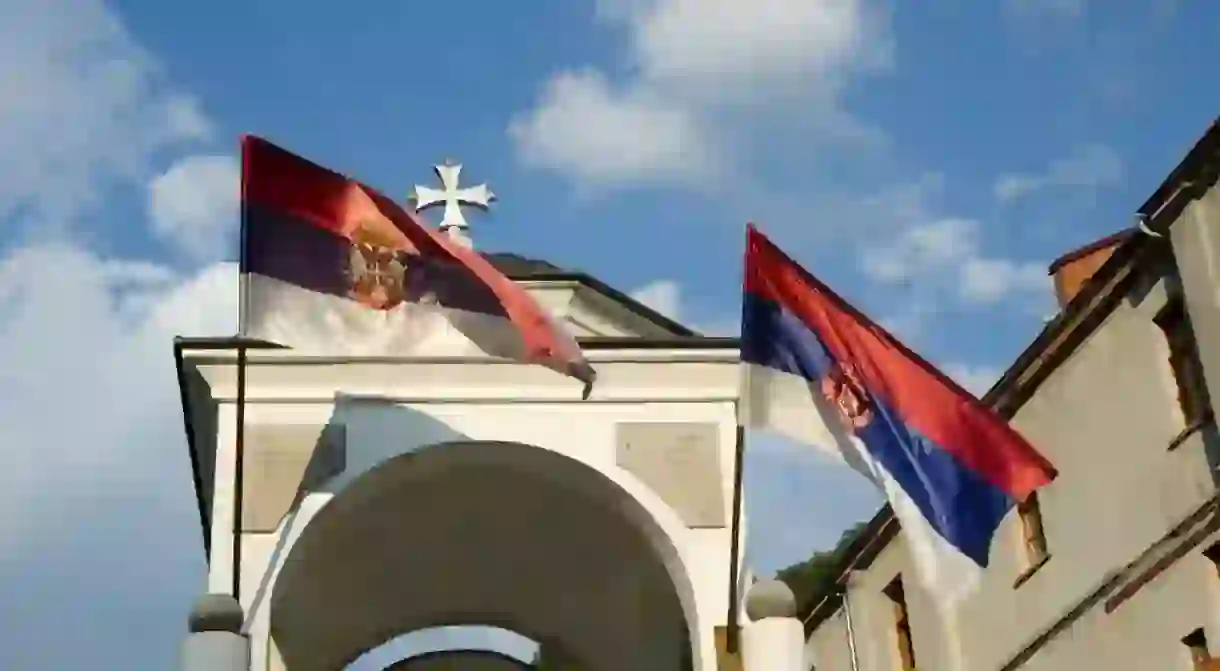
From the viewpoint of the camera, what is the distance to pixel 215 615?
384 inches

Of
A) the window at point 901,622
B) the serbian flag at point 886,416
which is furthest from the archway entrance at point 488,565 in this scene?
the window at point 901,622

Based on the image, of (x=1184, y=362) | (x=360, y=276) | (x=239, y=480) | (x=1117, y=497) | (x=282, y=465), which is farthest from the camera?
(x=1117, y=497)

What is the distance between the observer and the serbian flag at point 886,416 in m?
7.80

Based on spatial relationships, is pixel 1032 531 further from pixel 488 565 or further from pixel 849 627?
pixel 488 565

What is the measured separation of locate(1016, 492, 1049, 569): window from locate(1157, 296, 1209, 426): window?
306cm

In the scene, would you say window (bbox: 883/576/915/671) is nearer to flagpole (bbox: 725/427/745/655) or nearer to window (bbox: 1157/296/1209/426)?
window (bbox: 1157/296/1209/426)

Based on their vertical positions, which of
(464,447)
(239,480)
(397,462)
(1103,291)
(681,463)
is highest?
(1103,291)

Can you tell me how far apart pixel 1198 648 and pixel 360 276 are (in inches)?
316

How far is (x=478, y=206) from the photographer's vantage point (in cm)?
1202

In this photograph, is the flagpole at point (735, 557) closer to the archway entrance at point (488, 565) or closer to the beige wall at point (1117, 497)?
the archway entrance at point (488, 565)

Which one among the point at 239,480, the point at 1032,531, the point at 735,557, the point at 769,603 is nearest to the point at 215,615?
the point at 239,480

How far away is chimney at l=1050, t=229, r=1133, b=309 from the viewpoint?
1950 cm

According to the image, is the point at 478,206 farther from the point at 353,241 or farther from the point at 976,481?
the point at 976,481

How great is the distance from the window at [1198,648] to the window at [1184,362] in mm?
1789
